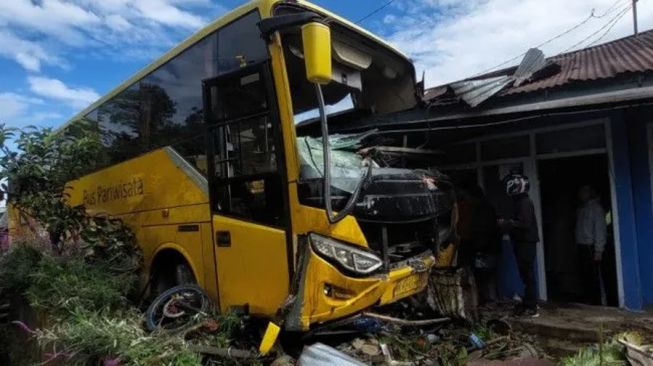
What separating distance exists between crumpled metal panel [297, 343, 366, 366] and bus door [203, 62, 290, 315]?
1.63ft

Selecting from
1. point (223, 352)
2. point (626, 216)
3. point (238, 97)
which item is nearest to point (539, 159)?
point (626, 216)

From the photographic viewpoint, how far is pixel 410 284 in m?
4.61

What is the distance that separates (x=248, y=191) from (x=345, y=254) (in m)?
1.10

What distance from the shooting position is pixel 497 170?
7.12 m

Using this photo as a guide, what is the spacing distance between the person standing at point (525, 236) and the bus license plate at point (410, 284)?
166 centimetres

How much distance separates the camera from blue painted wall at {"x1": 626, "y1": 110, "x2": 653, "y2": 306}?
5.78 metres

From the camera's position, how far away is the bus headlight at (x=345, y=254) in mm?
3934

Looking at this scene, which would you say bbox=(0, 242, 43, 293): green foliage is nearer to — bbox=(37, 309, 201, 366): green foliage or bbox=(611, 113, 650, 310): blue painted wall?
bbox=(37, 309, 201, 366): green foliage

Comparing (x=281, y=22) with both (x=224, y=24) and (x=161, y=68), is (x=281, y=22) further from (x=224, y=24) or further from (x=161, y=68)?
(x=161, y=68)

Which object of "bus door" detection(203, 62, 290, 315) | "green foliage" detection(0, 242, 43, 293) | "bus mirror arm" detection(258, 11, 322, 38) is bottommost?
"green foliage" detection(0, 242, 43, 293)

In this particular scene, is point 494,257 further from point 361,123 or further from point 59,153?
point 59,153

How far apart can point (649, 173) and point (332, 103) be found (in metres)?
3.82

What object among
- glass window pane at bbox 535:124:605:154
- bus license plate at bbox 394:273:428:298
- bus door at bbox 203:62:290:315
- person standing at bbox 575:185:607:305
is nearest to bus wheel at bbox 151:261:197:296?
bus door at bbox 203:62:290:315

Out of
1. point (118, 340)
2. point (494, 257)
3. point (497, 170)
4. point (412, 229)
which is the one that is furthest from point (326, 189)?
point (497, 170)
